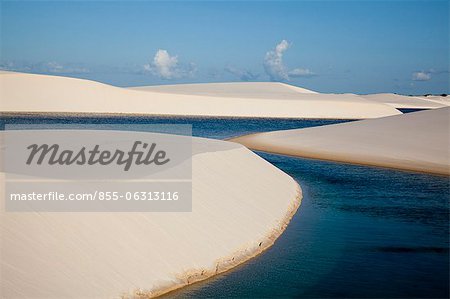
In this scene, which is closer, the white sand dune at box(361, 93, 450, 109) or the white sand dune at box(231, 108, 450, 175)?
the white sand dune at box(231, 108, 450, 175)

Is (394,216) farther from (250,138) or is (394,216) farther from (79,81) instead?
(79,81)

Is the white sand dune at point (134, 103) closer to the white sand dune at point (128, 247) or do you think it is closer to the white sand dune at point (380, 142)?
the white sand dune at point (380, 142)

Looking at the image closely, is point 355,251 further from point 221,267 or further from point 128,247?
point 128,247

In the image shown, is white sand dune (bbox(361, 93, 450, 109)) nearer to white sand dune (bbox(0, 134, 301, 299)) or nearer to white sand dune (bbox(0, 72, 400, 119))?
white sand dune (bbox(0, 72, 400, 119))

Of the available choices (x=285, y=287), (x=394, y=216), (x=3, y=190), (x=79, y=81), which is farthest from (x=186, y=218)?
(x=79, y=81)

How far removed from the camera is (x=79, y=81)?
6688 centimetres

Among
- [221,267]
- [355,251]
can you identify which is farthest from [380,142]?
[221,267]

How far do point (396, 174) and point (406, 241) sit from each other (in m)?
9.46

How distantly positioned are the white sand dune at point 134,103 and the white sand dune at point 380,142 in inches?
1330

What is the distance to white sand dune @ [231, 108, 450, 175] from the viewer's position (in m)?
23.1

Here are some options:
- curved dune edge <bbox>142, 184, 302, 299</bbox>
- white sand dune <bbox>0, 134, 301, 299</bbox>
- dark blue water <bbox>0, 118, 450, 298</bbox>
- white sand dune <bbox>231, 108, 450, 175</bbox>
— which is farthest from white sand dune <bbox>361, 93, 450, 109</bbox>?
white sand dune <bbox>0, 134, 301, 299</bbox>

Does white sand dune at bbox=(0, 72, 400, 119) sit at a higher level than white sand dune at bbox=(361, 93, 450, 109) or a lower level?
lower

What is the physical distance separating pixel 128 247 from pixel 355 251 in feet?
15.1

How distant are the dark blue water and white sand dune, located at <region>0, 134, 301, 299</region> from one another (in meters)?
0.42
